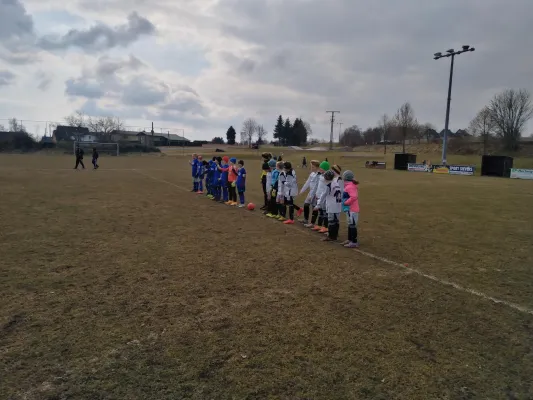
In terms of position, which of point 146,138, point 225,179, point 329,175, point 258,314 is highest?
point 146,138

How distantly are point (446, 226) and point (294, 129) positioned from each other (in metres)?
119

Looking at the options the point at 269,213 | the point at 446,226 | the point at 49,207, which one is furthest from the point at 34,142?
the point at 446,226

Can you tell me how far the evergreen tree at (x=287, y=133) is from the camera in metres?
129

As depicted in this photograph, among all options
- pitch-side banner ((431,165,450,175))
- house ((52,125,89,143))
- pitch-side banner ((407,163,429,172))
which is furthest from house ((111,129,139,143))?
pitch-side banner ((431,165,450,175))

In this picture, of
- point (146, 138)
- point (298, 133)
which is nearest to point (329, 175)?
point (146, 138)

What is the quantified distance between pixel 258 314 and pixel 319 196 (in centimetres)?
622

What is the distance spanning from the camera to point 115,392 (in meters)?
3.45

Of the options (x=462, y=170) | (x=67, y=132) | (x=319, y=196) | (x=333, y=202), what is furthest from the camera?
(x=67, y=132)

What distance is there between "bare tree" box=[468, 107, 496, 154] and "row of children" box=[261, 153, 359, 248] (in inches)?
2664

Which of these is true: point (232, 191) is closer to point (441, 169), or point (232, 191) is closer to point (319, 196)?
point (319, 196)

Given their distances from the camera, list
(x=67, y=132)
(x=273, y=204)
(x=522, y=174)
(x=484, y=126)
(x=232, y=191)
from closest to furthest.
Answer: (x=273, y=204), (x=232, y=191), (x=522, y=174), (x=484, y=126), (x=67, y=132)

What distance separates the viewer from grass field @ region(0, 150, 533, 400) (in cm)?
366

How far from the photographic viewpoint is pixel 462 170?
41.8 m

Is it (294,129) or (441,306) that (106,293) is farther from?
(294,129)
